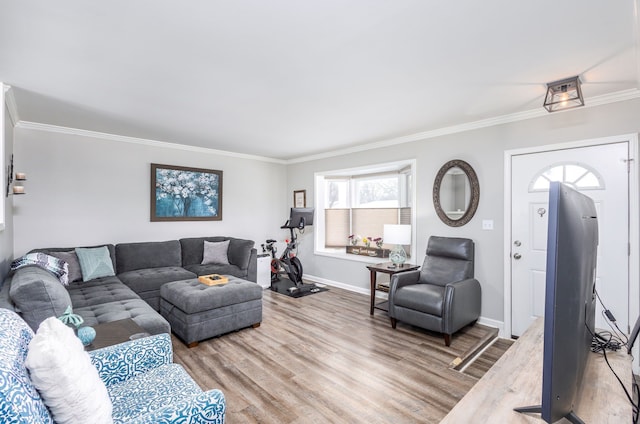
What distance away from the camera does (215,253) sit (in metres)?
4.86

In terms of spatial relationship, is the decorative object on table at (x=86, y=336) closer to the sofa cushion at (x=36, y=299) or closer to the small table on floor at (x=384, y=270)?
the sofa cushion at (x=36, y=299)

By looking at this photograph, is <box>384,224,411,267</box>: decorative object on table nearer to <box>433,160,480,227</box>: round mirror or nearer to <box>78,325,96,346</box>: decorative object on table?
<box>433,160,480,227</box>: round mirror

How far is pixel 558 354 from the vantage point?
0.78m

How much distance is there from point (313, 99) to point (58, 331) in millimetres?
2561

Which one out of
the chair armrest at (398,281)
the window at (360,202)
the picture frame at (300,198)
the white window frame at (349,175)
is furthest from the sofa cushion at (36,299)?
the picture frame at (300,198)

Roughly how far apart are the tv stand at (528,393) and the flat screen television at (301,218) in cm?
440

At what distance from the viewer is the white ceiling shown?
1712mm

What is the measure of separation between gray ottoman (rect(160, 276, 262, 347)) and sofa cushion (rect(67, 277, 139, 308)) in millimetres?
412

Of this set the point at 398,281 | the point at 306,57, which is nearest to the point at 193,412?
the point at 306,57

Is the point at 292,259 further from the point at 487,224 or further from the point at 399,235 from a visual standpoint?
the point at 487,224

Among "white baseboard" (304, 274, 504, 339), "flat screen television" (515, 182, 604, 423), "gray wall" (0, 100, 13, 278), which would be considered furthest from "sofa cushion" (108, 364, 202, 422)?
"white baseboard" (304, 274, 504, 339)

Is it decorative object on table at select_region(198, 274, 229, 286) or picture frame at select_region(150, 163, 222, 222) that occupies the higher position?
picture frame at select_region(150, 163, 222, 222)

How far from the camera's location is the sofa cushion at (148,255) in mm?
4160

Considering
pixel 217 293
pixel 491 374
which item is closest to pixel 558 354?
pixel 491 374
